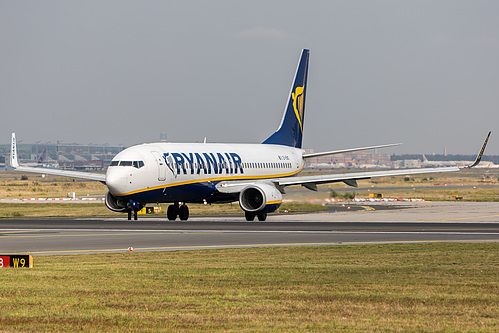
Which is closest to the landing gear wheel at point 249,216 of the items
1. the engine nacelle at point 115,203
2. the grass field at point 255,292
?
the engine nacelle at point 115,203

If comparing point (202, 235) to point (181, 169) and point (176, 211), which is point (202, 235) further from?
point (176, 211)

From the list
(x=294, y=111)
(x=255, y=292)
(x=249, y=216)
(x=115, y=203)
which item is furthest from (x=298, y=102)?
(x=255, y=292)

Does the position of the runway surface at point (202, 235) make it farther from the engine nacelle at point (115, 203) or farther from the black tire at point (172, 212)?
the black tire at point (172, 212)

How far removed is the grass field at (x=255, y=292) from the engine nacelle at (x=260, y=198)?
68.6ft

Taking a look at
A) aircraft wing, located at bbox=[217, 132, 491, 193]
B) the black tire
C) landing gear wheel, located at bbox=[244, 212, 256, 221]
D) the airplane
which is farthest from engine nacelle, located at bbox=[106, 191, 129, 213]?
landing gear wheel, located at bbox=[244, 212, 256, 221]

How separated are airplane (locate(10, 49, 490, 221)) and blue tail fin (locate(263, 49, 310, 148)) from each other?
410 cm

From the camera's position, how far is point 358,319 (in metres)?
13.8

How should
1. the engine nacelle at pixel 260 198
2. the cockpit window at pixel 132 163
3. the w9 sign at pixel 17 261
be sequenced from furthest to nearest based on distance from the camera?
1. the engine nacelle at pixel 260 198
2. the cockpit window at pixel 132 163
3. the w9 sign at pixel 17 261

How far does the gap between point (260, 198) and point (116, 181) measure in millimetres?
9191

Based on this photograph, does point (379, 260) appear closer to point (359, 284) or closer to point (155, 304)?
point (359, 284)

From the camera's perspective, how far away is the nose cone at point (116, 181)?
42984 mm

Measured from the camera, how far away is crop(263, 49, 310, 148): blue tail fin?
203 ft

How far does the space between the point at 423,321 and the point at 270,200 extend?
33.1 meters

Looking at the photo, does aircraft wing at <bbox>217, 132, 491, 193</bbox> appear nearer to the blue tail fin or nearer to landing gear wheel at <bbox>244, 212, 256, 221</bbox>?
landing gear wheel at <bbox>244, 212, 256, 221</bbox>
